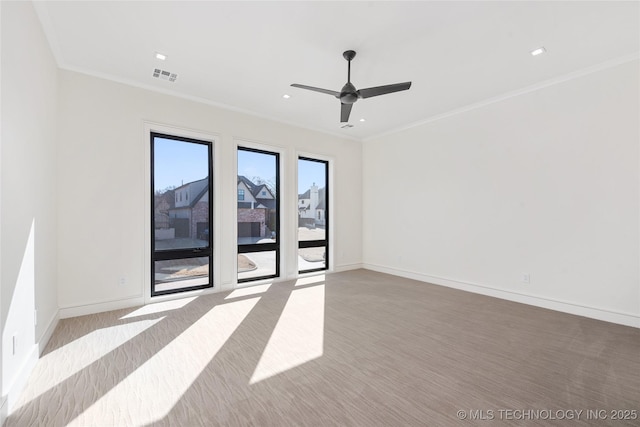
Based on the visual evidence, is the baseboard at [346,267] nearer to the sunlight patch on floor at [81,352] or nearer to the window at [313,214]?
the window at [313,214]

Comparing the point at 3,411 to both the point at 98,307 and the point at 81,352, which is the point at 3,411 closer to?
the point at 81,352

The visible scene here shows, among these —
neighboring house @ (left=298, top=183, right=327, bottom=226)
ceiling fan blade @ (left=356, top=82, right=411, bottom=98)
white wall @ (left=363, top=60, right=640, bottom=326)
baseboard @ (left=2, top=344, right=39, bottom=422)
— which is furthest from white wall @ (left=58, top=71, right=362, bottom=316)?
white wall @ (left=363, top=60, right=640, bottom=326)

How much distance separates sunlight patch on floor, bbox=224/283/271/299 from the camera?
13.9ft

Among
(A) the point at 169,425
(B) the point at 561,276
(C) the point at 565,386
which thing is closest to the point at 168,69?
(A) the point at 169,425

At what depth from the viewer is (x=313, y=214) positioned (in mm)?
5836

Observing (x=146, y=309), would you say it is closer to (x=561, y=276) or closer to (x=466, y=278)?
(x=466, y=278)

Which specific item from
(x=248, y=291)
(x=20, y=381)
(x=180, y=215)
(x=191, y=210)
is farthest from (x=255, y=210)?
(x=20, y=381)

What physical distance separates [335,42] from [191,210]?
3098 mm

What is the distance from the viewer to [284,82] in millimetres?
3713

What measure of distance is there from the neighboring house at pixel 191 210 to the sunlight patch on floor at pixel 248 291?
3.36 ft

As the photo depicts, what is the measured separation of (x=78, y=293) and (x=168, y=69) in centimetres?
290

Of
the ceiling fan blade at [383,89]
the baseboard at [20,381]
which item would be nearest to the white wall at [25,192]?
the baseboard at [20,381]

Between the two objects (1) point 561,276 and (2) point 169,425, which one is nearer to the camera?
(2) point 169,425

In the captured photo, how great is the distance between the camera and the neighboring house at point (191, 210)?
4199mm
